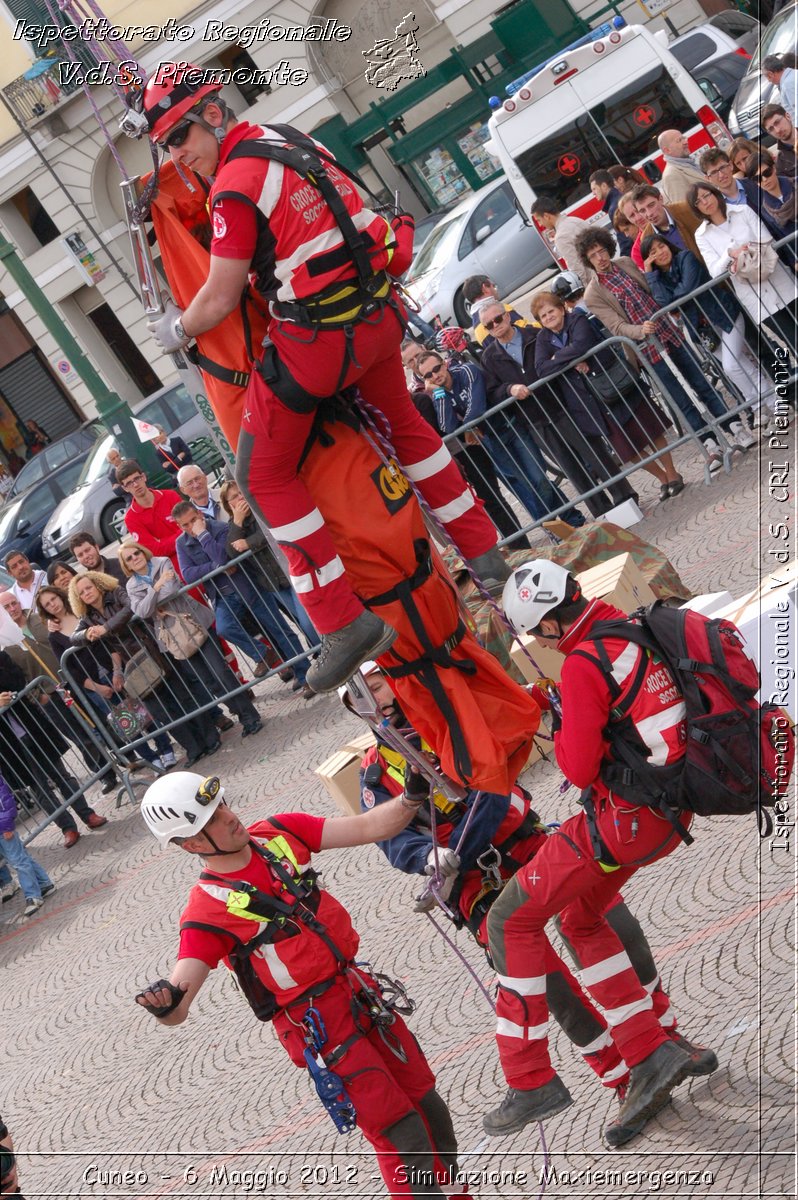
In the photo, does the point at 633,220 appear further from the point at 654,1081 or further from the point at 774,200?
the point at 654,1081

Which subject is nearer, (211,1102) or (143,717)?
(211,1102)

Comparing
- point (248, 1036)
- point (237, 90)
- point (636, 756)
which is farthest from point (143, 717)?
point (237, 90)

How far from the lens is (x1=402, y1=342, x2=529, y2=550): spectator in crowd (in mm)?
12195

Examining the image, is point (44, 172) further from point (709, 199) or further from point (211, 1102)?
point (211, 1102)

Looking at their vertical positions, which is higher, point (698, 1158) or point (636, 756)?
point (636, 756)

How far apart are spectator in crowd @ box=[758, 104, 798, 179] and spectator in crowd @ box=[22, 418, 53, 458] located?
1364 inches

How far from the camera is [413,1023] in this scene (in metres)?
7.19

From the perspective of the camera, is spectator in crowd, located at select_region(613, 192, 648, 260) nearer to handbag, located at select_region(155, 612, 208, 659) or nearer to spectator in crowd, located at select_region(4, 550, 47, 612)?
handbag, located at select_region(155, 612, 208, 659)

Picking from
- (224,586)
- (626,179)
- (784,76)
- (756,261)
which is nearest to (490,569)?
(756,261)

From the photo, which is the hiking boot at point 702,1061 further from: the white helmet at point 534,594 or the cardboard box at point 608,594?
the cardboard box at point 608,594

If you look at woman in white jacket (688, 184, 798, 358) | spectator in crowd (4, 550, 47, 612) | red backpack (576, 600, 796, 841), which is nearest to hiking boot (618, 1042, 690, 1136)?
red backpack (576, 600, 796, 841)

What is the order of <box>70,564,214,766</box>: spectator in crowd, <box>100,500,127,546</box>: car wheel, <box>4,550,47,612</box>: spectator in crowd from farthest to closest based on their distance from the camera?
<box>100,500,127,546</box>: car wheel → <box>4,550,47,612</box>: spectator in crowd → <box>70,564,214,766</box>: spectator in crowd

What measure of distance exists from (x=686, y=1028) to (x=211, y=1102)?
2762 millimetres

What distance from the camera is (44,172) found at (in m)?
36.9
